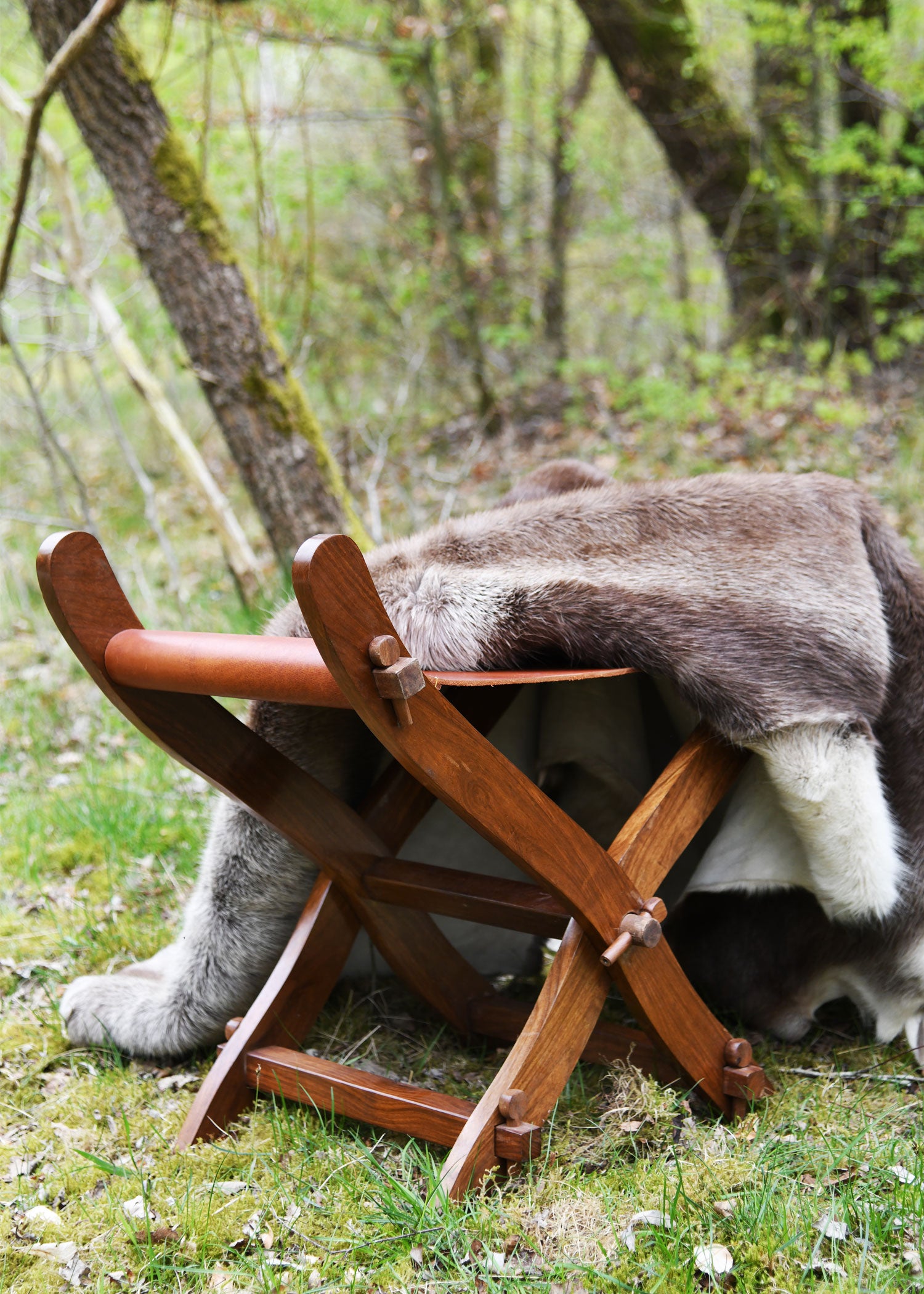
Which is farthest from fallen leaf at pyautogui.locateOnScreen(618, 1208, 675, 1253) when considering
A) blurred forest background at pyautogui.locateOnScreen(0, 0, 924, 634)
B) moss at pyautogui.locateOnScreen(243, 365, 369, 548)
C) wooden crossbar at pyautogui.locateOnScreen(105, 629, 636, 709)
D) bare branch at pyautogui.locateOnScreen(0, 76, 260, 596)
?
bare branch at pyautogui.locateOnScreen(0, 76, 260, 596)

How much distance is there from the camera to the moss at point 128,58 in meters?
3.77

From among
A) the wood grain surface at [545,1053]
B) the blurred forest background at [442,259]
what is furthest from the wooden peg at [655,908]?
the blurred forest background at [442,259]

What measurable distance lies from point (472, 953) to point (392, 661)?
4.07ft

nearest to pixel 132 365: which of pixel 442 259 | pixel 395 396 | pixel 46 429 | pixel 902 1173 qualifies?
pixel 46 429

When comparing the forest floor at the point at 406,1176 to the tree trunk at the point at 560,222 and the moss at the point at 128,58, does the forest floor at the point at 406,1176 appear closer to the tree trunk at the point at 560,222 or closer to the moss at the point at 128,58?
the moss at the point at 128,58

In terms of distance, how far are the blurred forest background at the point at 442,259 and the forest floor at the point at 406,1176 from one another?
91.2 inches

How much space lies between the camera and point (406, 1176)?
165cm

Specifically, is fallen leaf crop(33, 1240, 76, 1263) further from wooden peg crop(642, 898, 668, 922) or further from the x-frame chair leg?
wooden peg crop(642, 898, 668, 922)

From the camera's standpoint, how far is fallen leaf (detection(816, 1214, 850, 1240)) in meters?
1.49

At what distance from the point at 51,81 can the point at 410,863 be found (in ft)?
9.10

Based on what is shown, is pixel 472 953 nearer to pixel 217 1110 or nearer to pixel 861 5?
pixel 217 1110

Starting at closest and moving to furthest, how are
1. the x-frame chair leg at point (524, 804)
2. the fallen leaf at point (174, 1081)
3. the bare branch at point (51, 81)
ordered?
1. the x-frame chair leg at point (524, 804)
2. the fallen leaf at point (174, 1081)
3. the bare branch at point (51, 81)

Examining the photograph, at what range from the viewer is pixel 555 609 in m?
1.65

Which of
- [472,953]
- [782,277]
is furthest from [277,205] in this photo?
[472,953]
